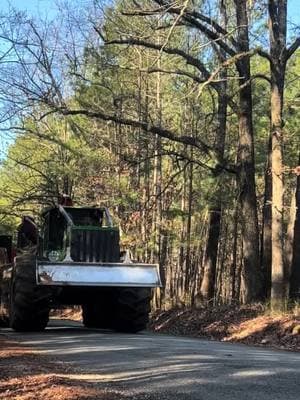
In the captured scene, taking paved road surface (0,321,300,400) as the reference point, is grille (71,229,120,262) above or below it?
above

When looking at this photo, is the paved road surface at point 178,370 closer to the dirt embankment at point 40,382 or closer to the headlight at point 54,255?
the dirt embankment at point 40,382

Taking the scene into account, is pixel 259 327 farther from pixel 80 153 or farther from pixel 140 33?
pixel 80 153

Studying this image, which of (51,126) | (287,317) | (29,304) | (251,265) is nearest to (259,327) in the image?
(287,317)

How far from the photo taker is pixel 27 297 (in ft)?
50.4

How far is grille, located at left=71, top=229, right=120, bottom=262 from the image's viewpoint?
16.0m

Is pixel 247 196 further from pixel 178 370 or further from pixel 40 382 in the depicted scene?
pixel 40 382

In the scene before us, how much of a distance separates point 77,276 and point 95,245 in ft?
4.65

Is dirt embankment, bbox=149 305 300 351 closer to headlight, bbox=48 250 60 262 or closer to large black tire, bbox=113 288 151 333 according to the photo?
large black tire, bbox=113 288 151 333

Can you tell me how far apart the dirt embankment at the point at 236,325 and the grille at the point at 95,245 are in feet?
12.9

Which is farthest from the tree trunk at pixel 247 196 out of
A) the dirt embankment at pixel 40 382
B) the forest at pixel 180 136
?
the dirt embankment at pixel 40 382

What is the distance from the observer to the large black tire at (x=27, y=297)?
50.4 ft

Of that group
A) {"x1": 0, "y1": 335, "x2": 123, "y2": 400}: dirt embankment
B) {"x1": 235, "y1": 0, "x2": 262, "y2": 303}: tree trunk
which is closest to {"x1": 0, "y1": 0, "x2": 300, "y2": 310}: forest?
{"x1": 235, "y1": 0, "x2": 262, "y2": 303}: tree trunk

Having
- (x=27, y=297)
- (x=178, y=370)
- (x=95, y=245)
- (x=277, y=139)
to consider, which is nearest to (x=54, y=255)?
(x=95, y=245)

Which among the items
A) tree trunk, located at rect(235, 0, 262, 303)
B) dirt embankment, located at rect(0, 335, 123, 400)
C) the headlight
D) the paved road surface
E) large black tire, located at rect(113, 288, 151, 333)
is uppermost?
tree trunk, located at rect(235, 0, 262, 303)
